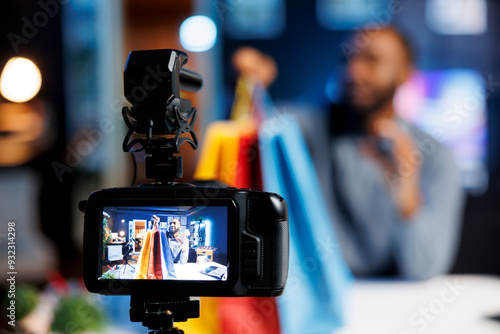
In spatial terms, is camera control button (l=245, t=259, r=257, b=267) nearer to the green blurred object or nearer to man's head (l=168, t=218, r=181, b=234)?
man's head (l=168, t=218, r=181, b=234)

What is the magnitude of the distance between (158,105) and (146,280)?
0.29 meters

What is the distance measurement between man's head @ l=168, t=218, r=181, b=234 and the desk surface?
1.29m

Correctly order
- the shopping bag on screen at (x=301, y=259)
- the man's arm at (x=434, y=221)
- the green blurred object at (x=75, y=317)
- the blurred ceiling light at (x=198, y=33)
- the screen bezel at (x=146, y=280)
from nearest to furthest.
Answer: the screen bezel at (x=146, y=280) → the green blurred object at (x=75, y=317) → the shopping bag on screen at (x=301, y=259) → the man's arm at (x=434, y=221) → the blurred ceiling light at (x=198, y=33)

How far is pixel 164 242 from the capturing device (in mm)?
851

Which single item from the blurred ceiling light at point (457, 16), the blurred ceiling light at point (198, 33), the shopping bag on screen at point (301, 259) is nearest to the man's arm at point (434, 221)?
the blurred ceiling light at point (457, 16)

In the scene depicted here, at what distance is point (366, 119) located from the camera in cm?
299

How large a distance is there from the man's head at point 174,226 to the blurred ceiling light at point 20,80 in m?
1.85

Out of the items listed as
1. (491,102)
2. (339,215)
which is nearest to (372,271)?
(339,215)

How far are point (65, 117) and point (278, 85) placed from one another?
1.34 meters

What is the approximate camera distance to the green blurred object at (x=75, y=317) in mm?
1686

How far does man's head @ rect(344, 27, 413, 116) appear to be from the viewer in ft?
9.70

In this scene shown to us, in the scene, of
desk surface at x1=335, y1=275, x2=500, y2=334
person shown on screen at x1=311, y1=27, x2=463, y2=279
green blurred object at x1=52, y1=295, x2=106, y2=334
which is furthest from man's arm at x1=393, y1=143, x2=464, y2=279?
green blurred object at x1=52, y1=295, x2=106, y2=334

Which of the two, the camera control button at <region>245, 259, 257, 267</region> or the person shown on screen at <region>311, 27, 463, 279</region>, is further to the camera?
the person shown on screen at <region>311, 27, 463, 279</region>

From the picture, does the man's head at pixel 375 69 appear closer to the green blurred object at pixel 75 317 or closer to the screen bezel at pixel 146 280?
the green blurred object at pixel 75 317
